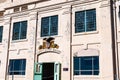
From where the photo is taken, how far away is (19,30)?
905 inches

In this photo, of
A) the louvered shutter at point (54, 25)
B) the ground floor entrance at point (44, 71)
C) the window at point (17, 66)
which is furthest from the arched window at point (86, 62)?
the window at point (17, 66)

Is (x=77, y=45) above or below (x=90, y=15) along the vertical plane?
below

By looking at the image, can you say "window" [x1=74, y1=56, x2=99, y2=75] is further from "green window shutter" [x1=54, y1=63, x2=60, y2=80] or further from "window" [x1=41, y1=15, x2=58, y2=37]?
"window" [x1=41, y1=15, x2=58, y2=37]

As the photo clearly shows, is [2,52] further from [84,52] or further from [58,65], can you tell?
[84,52]

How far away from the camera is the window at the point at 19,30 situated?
889 inches

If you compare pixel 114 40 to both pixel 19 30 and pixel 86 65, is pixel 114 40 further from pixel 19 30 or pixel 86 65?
pixel 19 30

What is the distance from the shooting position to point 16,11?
2383 cm

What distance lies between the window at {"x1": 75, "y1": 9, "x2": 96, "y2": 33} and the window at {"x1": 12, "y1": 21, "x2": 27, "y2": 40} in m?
5.87

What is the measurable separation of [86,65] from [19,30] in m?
8.53

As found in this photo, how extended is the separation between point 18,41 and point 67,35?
573 centimetres

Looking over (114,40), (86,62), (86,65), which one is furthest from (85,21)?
(86,65)

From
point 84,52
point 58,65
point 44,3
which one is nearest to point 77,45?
point 84,52

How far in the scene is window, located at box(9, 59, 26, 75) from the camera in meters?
21.7

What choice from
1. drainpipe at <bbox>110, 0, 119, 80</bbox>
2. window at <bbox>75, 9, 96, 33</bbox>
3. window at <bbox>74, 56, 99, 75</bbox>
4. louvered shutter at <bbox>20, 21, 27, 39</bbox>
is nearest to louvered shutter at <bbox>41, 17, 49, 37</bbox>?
louvered shutter at <bbox>20, 21, 27, 39</bbox>
